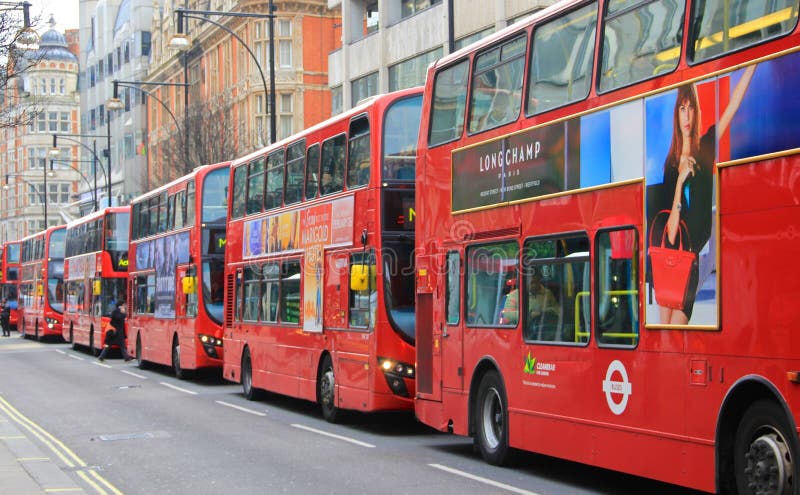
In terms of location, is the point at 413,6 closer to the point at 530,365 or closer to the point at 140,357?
the point at 140,357

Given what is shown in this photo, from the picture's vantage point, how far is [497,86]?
1371 centimetres

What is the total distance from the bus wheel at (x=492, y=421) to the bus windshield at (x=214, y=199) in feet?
47.5

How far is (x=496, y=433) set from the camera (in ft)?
45.4

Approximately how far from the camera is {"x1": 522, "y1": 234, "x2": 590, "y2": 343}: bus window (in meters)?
11.8

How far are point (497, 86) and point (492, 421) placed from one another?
3.51 meters

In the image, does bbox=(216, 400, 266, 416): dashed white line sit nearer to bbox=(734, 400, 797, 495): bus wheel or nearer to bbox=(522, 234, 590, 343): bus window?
bbox=(522, 234, 590, 343): bus window

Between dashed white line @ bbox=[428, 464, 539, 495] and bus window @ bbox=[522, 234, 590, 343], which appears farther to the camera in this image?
dashed white line @ bbox=[428, 464, 539, 495]

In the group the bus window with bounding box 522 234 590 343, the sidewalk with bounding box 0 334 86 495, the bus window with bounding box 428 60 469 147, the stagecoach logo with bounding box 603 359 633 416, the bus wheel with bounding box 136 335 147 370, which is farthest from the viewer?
the bus wheel with bounding box 136 335 147 370

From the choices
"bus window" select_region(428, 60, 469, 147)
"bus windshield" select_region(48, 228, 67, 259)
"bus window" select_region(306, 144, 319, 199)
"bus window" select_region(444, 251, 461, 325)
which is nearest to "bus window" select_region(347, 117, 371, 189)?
"bus window" select_region(306, 144, 319, 199)

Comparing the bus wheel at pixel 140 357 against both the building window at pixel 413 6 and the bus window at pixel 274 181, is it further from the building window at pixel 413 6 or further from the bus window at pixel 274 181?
the building window at pixel 413 6

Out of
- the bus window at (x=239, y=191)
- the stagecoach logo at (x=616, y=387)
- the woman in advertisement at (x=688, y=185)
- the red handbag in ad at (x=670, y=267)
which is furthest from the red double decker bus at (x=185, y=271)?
the woman in advertisement at (x=688, y=185)

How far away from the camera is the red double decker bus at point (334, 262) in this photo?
17.1 m

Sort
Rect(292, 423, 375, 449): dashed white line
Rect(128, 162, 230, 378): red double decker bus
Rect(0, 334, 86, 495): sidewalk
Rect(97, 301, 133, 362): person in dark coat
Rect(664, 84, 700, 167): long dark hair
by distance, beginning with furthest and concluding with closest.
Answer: Rect(97, 301, 133, 362): person in dark coat
Rect(128, 162, 230, 378): red double decker bus
Rect(292, 423, 375, 449): dashed white line
Rect(0, 334, 86, 495): sidewalk
Rect(664, 84, 700, 167): long dark hair

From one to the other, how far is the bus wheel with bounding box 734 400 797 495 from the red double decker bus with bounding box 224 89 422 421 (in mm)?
7993
